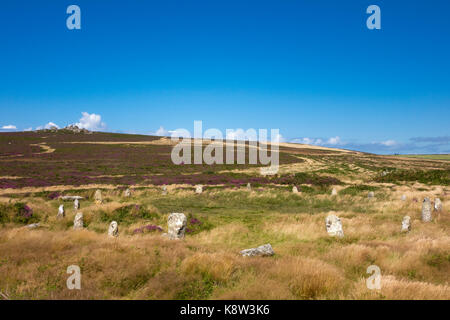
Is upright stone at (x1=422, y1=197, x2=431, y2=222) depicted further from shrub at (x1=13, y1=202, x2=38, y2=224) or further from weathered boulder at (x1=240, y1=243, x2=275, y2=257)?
shrub at (x1=13, y1=202, x2=38, y2=224)

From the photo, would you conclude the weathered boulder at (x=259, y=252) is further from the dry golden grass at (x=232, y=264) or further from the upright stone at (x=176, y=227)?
the upright stone at (x=176, y=227)

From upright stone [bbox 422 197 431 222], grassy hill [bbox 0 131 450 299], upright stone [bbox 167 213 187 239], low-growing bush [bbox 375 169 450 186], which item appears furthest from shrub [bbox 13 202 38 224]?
low-growing bush [bbox 375 169 450 186]

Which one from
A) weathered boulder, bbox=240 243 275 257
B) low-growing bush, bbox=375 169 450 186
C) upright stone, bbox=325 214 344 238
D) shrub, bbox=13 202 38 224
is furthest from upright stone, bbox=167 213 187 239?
low-growing bush, bbox=375 169 450 186

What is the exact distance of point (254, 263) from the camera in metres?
8.89

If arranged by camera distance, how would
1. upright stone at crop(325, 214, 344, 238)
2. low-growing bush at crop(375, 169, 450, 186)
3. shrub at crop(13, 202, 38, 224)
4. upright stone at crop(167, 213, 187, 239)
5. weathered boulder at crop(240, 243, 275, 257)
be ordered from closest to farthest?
1. weathered boulder at crop(240, 243, 275, 257)
2. upright stone at crop(167, 213, 187, 239)
3. upright stone at crop(325, 214, 344, 238)
4. shrub at crop(13, 202, 38, 224)
5. low-growing bush at crop(375, 169, 450, 186)

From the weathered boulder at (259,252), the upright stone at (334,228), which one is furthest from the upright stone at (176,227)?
the upright stone at (334,228)

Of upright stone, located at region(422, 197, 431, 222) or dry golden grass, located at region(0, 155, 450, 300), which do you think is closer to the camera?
dry golden grass, located at region(0, 155, 450, 300)

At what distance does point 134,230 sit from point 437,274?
13.6m

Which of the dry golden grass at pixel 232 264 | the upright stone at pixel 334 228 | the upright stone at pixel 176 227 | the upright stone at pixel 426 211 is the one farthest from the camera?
the upright stone at pixel 426 211

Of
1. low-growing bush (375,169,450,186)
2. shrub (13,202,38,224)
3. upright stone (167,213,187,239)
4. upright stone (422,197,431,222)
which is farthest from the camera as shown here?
low-growing bush (375,169,450,186)

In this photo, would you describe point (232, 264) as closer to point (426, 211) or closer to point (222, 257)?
point (222, 257)

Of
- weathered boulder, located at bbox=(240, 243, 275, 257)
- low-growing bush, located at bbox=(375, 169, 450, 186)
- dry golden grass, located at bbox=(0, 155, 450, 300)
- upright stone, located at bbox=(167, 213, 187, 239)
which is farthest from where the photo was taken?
low-growing bush, located at bbox=(375, 169, 450, 186)

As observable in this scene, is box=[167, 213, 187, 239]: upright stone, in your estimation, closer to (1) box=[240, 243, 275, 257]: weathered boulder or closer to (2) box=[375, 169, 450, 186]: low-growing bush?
(1) box=[240, 243, 275, 257]: weathered boulder
